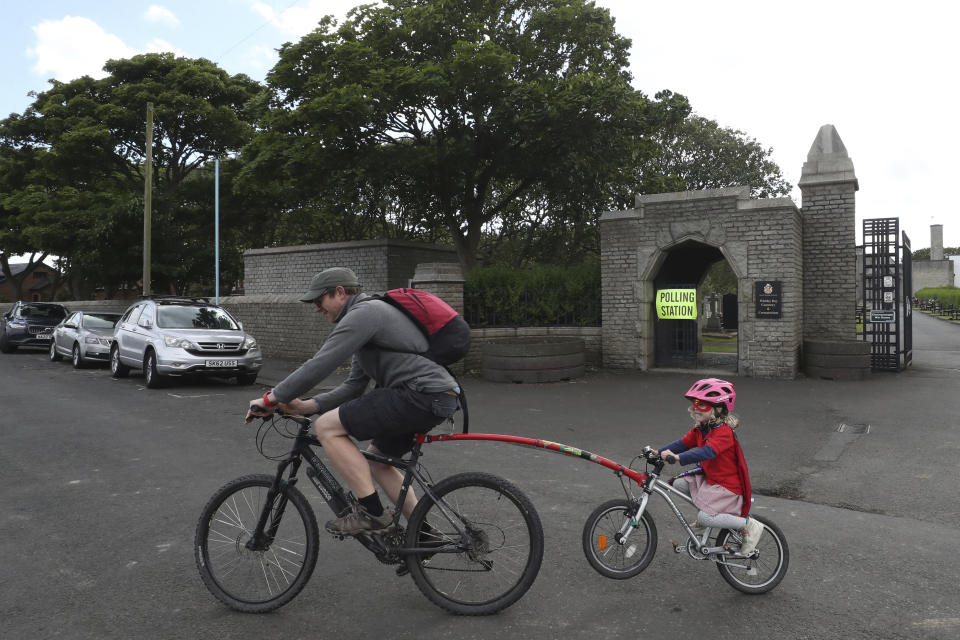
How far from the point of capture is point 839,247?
14250mm

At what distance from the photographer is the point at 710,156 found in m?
32.8

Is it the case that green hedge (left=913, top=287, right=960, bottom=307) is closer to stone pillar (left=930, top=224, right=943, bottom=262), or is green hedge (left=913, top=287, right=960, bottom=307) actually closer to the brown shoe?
stone pillar (left=930, top=224, right=943, bottom=262)

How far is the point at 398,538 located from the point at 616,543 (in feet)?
4.02

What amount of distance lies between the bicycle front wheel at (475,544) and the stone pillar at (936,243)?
109 meters

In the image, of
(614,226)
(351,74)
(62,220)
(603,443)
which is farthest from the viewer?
(62,220)

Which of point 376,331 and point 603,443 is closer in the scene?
point 376,331

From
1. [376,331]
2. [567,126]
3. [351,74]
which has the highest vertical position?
[351,74]

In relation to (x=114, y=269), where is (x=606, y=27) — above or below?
above

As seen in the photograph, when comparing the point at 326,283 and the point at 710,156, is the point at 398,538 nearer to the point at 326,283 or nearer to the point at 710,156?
the point at 326,283

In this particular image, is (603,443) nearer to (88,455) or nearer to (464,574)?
(464,574)

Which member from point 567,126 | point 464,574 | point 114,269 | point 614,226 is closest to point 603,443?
point 464,574

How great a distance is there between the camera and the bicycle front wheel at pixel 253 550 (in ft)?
11.7

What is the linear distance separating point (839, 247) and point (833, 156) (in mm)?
1851

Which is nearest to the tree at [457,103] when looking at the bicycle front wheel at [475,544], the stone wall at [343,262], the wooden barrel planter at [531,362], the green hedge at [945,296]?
the stone wall at [343,262]
